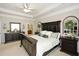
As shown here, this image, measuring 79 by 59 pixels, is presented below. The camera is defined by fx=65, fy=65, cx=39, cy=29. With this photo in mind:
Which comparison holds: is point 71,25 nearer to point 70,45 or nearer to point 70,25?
point 70,25

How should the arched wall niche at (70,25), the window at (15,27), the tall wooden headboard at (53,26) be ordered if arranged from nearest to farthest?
the arched wall niche at (70,25) < the tall wooden headboard at (53,26) < the window at (15,27)

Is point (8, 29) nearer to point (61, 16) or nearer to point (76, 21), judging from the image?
point (61, 16)

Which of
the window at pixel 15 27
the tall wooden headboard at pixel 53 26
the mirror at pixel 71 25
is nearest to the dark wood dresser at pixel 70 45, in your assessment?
the mirror at pixel 71 25

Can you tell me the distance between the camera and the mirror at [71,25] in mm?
3117

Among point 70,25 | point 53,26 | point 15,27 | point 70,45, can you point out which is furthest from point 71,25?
point 15,27

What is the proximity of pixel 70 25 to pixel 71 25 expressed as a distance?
5 cm

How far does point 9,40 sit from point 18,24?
169 cm

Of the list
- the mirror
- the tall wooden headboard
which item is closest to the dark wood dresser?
the mirror

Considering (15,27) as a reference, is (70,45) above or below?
below

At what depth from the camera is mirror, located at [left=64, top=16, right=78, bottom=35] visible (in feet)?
10.2

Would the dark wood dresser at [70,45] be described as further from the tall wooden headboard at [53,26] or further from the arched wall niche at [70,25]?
the tall wooden headboard at [53,26]

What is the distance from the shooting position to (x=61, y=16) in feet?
12.5

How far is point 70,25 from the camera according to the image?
3289mm

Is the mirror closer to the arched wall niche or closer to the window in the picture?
the arched wall niche
